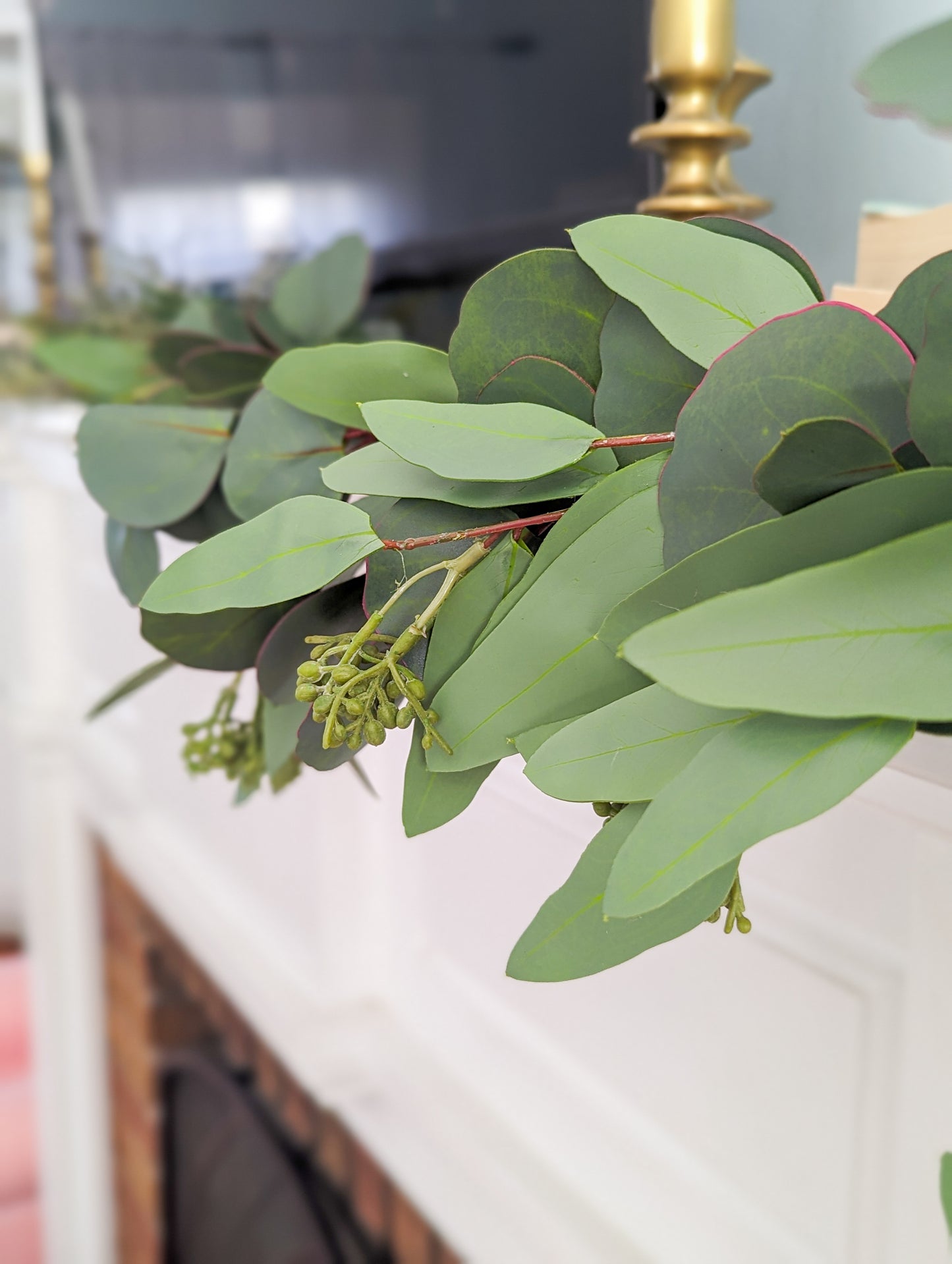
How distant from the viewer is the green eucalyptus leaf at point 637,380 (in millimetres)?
246

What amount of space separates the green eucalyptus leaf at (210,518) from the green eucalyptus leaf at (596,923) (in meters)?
0.20

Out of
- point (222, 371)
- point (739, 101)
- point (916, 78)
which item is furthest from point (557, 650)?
point (739, 101)

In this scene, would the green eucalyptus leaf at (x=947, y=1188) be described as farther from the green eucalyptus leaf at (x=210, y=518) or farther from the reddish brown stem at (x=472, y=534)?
the green eucalyptus leaf at (x=210, y=518)

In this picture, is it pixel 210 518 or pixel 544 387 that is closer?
pixel 544 387

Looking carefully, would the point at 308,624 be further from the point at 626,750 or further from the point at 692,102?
the point at 692,102

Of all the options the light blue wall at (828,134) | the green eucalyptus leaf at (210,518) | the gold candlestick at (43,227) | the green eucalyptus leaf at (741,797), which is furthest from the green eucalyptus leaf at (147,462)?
the gold candlestick at (43,227)

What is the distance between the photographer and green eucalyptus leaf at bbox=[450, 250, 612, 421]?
0.25 m

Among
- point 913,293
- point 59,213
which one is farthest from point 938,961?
point 59,213

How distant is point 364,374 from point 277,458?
0.06 metres

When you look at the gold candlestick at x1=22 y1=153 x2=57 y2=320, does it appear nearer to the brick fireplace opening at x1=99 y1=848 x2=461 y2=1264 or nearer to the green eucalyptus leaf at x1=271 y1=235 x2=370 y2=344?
the brick fireplace opening at x1=99 y1=848 x2=461 y2=1264

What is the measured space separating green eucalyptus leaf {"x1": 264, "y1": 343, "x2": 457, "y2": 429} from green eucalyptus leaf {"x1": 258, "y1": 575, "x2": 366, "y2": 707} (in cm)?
6

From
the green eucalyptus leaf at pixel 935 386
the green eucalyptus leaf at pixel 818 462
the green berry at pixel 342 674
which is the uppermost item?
the green eucalyptus leaf at pixel 935 386

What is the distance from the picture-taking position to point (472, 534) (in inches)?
9.2

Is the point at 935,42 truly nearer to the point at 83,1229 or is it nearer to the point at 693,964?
the point at 693,964
